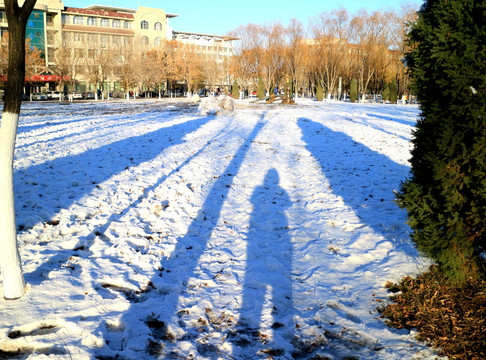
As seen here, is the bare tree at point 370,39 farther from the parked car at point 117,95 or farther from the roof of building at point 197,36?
the roof of building at point 197,36

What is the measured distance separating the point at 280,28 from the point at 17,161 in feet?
182

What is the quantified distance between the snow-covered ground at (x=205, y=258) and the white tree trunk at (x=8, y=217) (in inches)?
6.3

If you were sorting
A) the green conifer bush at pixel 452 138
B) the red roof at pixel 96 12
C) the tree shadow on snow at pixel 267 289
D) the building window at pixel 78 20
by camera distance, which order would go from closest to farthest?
the tree shadow on snow at pixel 267 289, the green conifer bush at pixel 452 138, the red roof at pixel 96 12, the building window at pixel 78 20

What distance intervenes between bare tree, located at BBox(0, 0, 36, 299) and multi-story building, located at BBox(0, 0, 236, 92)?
53.9 meters

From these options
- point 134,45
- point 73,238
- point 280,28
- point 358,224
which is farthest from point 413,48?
point 134,45

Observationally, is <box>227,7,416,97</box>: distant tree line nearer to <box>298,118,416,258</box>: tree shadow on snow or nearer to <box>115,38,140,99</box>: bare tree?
<box>115,38,140,99</box>: bare tree

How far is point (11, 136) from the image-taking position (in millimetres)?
3367

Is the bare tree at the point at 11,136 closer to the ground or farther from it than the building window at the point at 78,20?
closer to the ground

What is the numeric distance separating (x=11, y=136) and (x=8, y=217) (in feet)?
2.39

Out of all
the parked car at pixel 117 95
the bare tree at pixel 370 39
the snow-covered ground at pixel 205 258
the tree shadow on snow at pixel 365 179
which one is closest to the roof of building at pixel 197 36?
the parked car at pixel 117 95

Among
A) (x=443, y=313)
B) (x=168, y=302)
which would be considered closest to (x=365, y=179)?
(x=443, y=313)

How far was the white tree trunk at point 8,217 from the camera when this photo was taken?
3.34 m

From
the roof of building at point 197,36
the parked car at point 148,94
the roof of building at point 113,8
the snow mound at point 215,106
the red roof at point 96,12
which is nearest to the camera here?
the snow mound at point 215,106

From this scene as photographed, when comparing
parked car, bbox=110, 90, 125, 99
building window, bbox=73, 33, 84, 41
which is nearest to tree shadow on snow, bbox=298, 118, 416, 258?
parked car, bbox=110, 90, 125, 99
